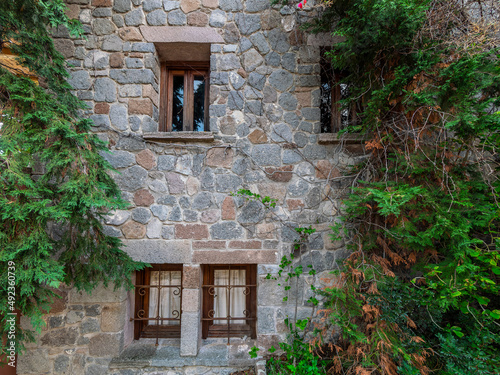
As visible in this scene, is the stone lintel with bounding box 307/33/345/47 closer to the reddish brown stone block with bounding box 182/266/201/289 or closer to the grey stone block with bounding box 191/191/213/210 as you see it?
the grey stone block with bounding box 191/191/213/210

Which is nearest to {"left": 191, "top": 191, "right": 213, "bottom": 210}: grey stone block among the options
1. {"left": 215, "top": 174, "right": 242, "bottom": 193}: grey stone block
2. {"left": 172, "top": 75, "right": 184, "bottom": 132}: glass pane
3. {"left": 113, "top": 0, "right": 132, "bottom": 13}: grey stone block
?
{"left": 215, "top": 174, "right": 242, "bottom": 193}: grey stone block

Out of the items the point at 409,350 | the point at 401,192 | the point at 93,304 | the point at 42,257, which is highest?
the point at 401,192

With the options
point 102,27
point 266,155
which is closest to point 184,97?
point 102,27

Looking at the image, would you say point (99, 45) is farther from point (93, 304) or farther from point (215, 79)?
point (93, 304)

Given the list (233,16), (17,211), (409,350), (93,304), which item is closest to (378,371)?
(409,350)

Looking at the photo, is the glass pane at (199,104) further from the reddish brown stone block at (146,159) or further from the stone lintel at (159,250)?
the stone lintel at (159,250)

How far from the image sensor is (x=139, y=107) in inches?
107

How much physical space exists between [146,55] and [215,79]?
814 millimetres

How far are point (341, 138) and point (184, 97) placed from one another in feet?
6.34

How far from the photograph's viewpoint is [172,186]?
2.65 m

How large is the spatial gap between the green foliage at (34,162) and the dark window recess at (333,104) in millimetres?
2409

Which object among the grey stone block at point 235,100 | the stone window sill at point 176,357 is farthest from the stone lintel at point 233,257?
the grey stone block at point 235,100

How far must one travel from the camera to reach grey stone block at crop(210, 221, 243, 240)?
2633 millimetres

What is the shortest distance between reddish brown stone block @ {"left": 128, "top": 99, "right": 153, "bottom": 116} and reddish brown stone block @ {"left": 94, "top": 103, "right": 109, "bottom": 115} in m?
0.25
